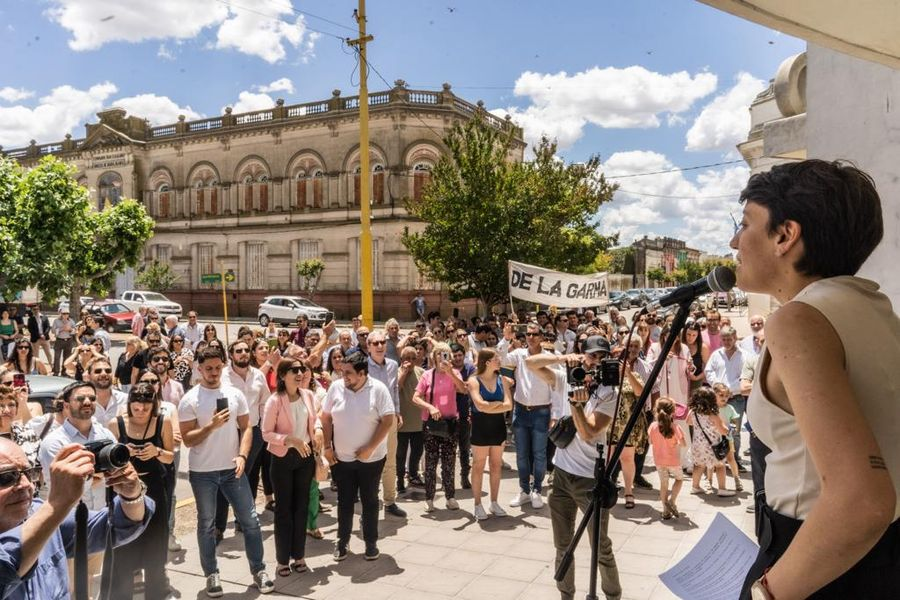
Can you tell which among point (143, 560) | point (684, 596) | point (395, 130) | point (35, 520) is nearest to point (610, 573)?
point (684, 596)

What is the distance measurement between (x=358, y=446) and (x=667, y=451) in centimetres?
341

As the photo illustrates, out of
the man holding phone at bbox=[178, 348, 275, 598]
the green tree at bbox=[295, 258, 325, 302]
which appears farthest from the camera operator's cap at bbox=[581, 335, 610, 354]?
the green tree at bbox=[295, 258, 325, 302]

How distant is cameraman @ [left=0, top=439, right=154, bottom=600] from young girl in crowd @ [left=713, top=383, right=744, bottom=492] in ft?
23.3

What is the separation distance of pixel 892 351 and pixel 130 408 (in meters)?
5.38

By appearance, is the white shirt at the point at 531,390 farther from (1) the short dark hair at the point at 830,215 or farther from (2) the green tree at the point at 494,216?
(2) the green tree at the point at 494,216

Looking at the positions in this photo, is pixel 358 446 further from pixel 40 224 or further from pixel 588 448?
pixel 40 224

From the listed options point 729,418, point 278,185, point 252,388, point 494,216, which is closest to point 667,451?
point 729,418

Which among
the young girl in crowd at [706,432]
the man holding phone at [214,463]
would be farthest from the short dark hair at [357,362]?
the young girl in crowd at [706,432]

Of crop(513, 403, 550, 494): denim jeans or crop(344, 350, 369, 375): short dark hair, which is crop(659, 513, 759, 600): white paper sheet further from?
crop(513, 403, 550, 494): denim jeans

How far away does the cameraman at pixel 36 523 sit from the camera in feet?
7.14

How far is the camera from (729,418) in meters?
8.57

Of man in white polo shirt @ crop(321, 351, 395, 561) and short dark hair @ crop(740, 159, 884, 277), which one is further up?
short dark hair @ crop(740, 159, 884, 277)

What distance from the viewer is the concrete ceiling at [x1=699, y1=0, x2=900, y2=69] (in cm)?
211

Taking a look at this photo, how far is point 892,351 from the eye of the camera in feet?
4.20
